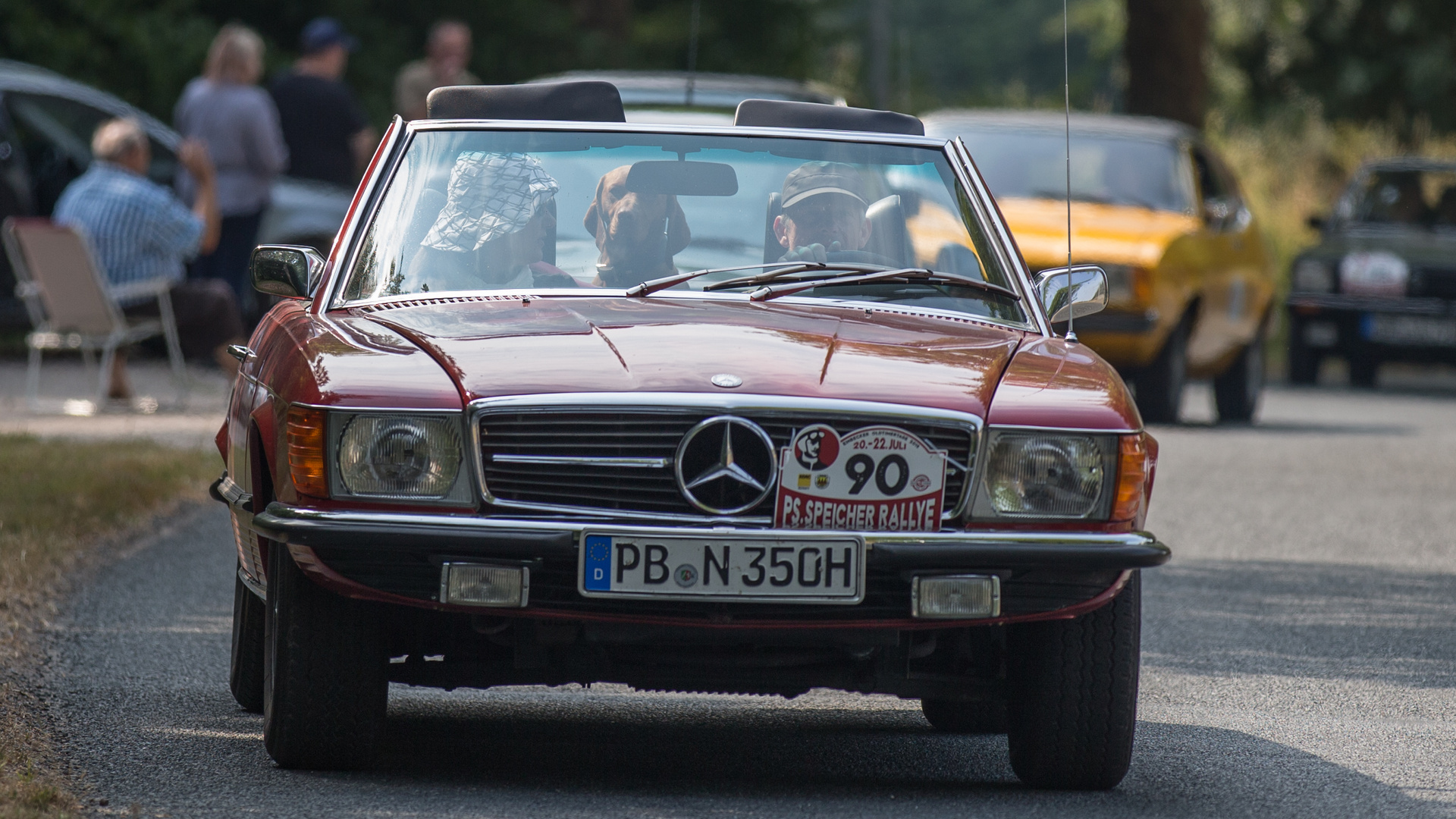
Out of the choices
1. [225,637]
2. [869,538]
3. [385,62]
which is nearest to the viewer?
[869,538]

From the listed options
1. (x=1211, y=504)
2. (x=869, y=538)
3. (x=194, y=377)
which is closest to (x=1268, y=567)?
(x=1211, y=504)

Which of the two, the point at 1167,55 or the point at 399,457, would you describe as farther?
the point at 1167,55

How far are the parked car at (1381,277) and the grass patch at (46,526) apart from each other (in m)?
10.4

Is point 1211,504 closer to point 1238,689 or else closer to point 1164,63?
point 1238,689

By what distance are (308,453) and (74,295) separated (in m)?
8.70

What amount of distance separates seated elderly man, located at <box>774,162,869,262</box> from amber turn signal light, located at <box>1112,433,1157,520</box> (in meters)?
1.13

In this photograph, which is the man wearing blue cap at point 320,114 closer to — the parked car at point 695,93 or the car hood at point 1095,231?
the parked car at point 695,93

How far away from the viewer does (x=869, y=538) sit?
454 cm

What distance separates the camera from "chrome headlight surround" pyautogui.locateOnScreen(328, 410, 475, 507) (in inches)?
180

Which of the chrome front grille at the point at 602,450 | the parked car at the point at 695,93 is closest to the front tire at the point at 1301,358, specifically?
the parked car at the point at 695,93

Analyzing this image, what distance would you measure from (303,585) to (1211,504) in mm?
6832

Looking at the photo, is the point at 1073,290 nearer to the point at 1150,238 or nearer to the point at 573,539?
the point at 573,539

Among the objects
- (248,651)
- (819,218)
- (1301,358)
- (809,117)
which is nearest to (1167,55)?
(1301,358)

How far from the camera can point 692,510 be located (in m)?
4.57
